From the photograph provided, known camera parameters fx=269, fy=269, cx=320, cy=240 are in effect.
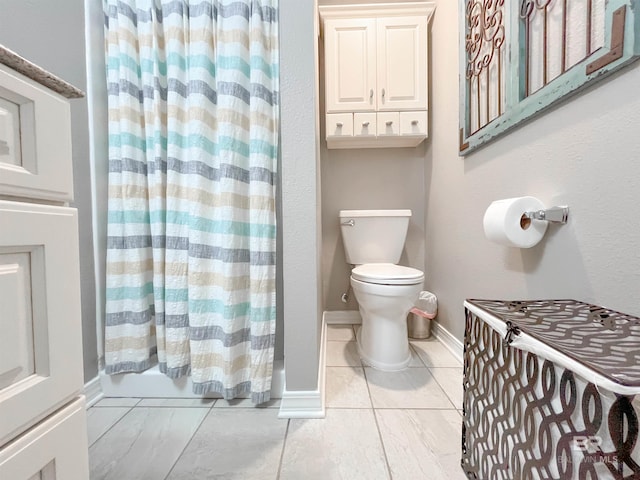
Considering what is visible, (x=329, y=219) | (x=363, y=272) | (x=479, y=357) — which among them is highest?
(x=329, y=219)

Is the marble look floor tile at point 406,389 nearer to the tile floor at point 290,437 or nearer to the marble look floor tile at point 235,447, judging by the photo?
the tile floor at point 290,437

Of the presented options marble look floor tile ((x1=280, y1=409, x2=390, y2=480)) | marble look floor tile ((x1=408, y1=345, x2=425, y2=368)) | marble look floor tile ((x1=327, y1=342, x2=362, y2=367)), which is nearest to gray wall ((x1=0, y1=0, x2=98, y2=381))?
marble look floor tile ((x1=280, y1=409, x2=390, y2=480))

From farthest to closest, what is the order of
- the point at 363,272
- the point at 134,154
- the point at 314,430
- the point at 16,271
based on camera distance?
the point at 363,272 → the point at 134,154 → the point at 314,430 → the point at 16,271

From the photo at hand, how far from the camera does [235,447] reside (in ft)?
2.75

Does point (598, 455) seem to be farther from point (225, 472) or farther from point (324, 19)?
point (324, 19)

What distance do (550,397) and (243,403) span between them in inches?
38.3

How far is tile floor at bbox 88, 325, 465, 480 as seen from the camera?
29.9 inches

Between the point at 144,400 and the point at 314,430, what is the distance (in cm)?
70

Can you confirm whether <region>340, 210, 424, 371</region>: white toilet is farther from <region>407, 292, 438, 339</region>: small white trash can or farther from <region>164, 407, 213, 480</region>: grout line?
<region>164, 407, 213, 480</region>: grout line

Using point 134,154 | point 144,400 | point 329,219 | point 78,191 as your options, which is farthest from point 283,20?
point 144,400

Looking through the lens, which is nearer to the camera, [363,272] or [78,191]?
[78,191]

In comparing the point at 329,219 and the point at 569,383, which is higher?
the point at 329,219

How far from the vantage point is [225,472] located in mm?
752

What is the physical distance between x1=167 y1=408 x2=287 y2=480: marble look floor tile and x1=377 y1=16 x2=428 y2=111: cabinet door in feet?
5.73
